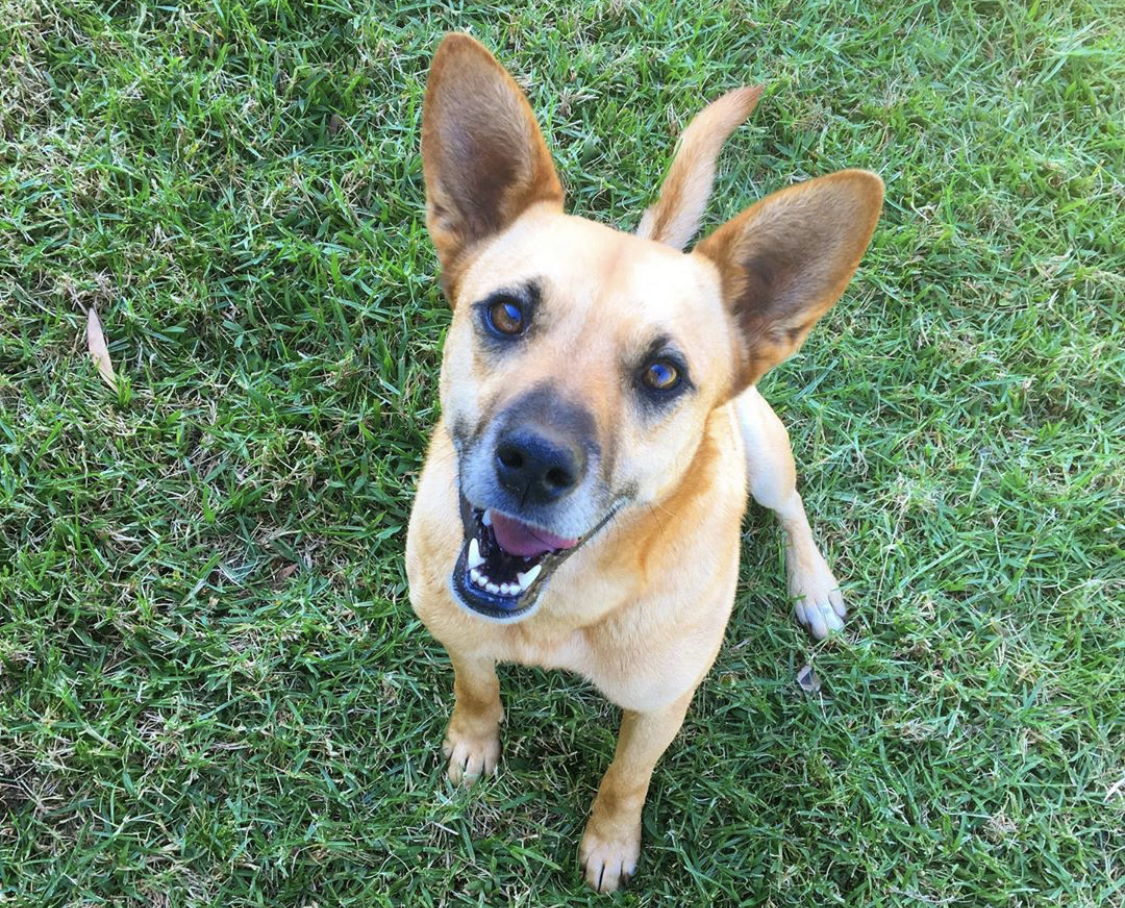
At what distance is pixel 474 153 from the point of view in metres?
2.62

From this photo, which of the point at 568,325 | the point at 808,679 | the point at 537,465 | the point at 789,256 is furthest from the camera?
the point at 808,679

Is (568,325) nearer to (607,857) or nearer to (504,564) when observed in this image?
(504,564)

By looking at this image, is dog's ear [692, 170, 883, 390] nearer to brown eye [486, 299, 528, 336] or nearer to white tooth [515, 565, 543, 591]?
brown eye [486, 299, 528, 336]

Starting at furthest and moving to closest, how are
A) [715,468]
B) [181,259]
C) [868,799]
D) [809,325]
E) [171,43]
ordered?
[171,43], [181,259], [868,799], [715,468], [809,325]

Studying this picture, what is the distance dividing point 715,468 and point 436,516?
0.88 metres

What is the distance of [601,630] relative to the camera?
271cm

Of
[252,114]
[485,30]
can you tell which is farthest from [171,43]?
[485,30]

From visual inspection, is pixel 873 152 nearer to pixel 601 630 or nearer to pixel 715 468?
pixel 715 468

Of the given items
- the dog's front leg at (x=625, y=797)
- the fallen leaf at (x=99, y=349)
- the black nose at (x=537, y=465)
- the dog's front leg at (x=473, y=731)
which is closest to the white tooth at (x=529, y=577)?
the black nose at (x=537, y=465)

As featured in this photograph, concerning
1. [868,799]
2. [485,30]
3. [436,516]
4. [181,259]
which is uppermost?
[485,30]

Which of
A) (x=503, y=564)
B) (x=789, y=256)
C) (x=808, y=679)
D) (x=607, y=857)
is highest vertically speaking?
(x=789, y=256)

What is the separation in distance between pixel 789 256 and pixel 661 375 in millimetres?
525

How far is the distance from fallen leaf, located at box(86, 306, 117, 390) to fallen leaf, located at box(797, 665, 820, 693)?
3.23 metres

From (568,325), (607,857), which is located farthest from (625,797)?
(568,325)
